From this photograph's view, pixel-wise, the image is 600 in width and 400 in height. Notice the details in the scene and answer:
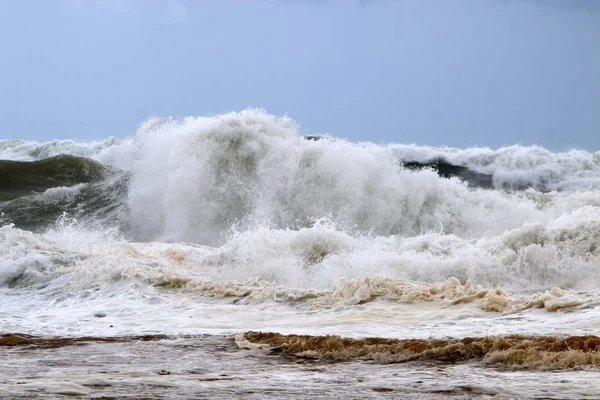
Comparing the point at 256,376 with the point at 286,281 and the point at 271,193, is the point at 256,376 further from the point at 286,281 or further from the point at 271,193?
the point at 271,193

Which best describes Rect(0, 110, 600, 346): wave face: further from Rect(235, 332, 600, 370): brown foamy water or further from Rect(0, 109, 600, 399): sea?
Rect(235, 332, 600, 370): brown foamy water

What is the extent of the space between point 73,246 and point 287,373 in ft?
26.9

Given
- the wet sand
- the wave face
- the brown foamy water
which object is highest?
the wave face

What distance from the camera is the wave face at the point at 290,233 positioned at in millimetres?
7570

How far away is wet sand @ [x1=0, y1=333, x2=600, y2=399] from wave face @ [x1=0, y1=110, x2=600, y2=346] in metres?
1.21

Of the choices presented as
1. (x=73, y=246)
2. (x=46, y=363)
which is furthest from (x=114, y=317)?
(x=73, y=246)

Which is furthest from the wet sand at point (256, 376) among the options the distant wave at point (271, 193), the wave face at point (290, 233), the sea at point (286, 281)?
the distant wave at point (271, 193)

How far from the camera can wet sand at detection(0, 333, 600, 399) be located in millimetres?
4008

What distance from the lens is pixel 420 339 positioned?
18.2ft

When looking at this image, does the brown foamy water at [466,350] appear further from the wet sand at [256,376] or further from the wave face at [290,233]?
the wave face at [290,233]

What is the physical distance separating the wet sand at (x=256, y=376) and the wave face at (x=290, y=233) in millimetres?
1212

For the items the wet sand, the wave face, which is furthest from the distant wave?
the wet sand

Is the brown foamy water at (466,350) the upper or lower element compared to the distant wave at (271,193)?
lower

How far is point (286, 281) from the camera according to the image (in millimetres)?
9602
